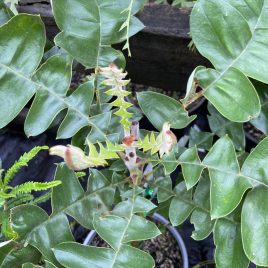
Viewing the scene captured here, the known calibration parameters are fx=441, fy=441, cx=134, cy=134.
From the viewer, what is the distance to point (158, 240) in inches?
46.5

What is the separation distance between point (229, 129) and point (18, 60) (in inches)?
17.8

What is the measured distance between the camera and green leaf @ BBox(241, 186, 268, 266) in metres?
0.66

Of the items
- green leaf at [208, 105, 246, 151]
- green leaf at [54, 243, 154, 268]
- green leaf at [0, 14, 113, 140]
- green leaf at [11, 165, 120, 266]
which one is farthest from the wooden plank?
green leaf at [54, 243, 154, 268]

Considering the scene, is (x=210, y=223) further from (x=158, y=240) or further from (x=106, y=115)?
(x=158, y=240)

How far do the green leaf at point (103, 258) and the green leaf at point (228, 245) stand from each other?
122mm

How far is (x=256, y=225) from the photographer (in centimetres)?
68

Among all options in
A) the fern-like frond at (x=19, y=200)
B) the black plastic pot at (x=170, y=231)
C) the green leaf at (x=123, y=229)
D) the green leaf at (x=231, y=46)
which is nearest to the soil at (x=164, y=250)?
the black plastic pot at (x=170, y=231)

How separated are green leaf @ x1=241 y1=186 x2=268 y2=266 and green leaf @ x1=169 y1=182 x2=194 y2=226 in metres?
0.14

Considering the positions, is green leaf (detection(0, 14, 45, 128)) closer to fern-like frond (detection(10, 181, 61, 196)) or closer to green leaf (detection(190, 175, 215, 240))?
fern-like frond (detection(10, 181, 61, 196))

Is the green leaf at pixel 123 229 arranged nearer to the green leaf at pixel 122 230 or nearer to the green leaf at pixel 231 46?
the green leaf at pixel 122 230

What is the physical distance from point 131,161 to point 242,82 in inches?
9.3

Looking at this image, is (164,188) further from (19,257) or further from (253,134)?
(253,134)

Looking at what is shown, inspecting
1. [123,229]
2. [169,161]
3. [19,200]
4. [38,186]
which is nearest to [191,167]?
[169,161]

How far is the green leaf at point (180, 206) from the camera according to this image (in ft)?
2.63
